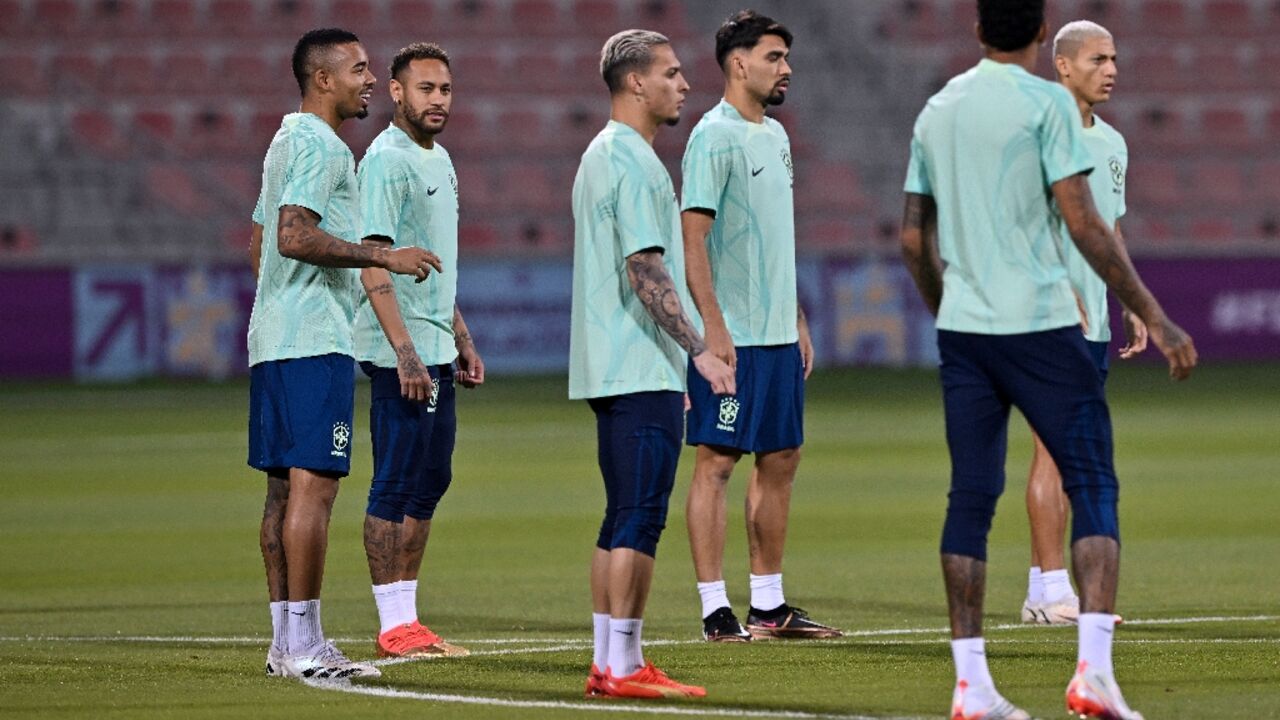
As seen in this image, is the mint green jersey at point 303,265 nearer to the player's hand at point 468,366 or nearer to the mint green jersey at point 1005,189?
the player's hand at point 468,366

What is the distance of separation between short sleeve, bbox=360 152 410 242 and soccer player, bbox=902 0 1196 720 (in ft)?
9.27

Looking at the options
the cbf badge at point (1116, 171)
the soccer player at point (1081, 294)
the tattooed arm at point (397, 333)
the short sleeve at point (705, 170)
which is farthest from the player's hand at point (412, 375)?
the cbf badge at point (1116, 171)

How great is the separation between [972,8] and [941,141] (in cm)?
2948

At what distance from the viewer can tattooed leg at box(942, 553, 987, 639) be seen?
6340 millimetres

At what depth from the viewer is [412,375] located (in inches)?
313

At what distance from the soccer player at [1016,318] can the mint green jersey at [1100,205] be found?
2608mm

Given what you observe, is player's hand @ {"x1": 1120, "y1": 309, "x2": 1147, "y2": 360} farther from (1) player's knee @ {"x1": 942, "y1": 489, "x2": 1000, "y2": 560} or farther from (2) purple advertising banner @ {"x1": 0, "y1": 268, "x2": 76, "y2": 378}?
(2) purple advertising banner @ {"x1": 0, "y1": 268, "x2": 76, "y2": 378}

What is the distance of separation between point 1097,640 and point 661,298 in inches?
69.0

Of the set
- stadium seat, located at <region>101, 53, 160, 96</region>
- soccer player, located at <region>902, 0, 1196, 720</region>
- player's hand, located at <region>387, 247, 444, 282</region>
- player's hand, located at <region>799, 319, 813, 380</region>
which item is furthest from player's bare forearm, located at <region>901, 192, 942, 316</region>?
stadium seat, located at <region>101, 53, 160, 96</region>

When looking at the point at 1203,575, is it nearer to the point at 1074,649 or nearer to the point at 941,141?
the point at 1074,649

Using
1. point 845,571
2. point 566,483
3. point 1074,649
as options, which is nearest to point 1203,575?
point 845,571

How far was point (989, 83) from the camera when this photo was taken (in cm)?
637

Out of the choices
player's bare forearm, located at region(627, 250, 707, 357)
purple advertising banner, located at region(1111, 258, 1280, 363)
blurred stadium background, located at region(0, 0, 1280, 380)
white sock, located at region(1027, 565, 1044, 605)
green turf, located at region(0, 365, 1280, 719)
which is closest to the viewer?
player's bare forearm, located at region(627, 250, 707, 357)

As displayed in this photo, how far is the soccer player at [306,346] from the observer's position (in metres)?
7.65
